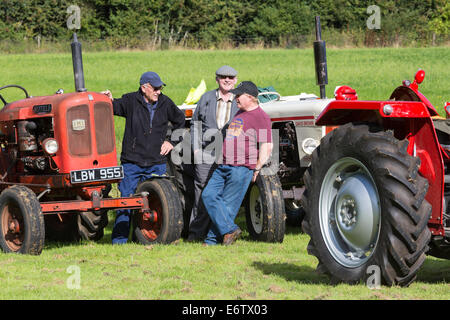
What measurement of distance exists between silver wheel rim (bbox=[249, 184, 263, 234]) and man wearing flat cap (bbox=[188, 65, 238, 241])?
1.56 feet

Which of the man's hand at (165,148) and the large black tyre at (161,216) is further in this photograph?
the man's hand at (165,148)

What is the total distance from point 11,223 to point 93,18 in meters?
44.1

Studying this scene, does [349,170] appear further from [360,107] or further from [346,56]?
[346,56]

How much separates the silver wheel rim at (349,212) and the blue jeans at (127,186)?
10.5 feet

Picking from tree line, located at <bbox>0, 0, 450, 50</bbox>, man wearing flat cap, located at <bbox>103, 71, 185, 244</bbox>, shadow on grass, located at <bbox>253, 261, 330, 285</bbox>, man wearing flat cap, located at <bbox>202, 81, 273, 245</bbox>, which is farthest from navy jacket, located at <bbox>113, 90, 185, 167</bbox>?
tree line, located at <bbox>0, 0, 450, 50</bbox>

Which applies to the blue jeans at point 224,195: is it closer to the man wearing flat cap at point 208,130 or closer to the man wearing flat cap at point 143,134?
the man wearing flat cap at point 208,130

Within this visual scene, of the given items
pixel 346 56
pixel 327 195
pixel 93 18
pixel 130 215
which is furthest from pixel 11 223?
pixel 93 18

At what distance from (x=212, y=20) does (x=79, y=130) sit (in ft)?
151

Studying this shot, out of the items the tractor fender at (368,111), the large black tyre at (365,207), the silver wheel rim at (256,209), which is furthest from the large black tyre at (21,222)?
the tractor fender at (368,111)

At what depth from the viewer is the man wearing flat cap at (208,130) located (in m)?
8.38

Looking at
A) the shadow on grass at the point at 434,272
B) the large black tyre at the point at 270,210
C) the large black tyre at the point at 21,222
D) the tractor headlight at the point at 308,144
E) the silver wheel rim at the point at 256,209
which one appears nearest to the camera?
the shadow on grass at the point at 434,272

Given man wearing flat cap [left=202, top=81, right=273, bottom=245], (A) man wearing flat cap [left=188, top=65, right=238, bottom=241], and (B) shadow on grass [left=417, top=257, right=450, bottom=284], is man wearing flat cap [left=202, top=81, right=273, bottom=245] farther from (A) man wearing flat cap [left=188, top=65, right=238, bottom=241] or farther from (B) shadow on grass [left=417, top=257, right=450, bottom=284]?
(B) shadow on grass [left=417, top=257, right=450, bottom=284]

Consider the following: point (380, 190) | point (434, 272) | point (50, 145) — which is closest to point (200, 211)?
point (50, 145)

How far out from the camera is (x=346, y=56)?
116ft
